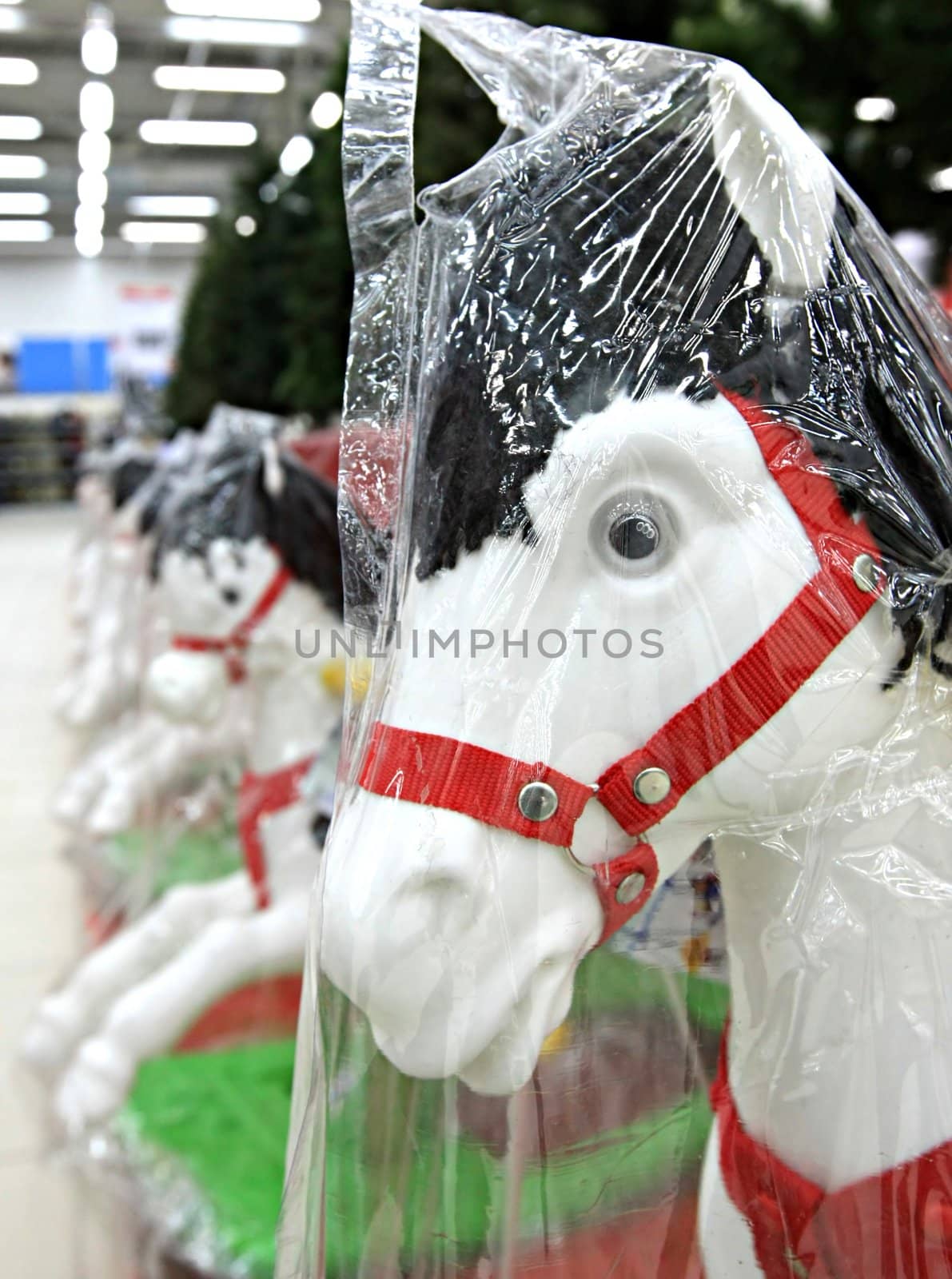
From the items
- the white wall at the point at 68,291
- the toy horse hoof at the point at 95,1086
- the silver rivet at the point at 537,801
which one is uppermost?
the white wall at the point at 68,291

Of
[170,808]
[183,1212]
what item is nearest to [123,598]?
[170,808]

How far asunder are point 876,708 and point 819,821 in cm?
7

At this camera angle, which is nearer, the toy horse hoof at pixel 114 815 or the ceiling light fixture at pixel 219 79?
the toy horse hoof at pixel 114 815

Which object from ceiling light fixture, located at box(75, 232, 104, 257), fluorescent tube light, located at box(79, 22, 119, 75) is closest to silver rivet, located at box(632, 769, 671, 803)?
fluorescent tube light, located at box(79, 22, 119, 75)

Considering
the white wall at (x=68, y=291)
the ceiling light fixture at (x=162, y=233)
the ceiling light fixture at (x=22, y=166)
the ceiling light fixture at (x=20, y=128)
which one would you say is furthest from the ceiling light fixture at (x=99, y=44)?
the white wall at (x=68, y=291)

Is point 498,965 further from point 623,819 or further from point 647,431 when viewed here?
point 647,431

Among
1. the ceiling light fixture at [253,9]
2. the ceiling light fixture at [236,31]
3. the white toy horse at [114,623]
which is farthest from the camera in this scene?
the ceiling light fixture at [236,31]

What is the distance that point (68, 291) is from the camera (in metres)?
13.3

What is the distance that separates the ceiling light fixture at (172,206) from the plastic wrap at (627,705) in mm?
10194

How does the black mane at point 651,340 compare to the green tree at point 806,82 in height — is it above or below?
below

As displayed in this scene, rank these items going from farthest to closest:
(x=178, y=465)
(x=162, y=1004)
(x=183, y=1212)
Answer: (x=178, y=465)
(x=162, y=1004)
(x=183, y=1212)

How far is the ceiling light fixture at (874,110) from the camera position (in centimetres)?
137

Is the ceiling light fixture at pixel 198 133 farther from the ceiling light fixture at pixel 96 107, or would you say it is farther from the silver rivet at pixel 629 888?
the silver rivet at pixel 629 888

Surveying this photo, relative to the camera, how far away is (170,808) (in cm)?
234
